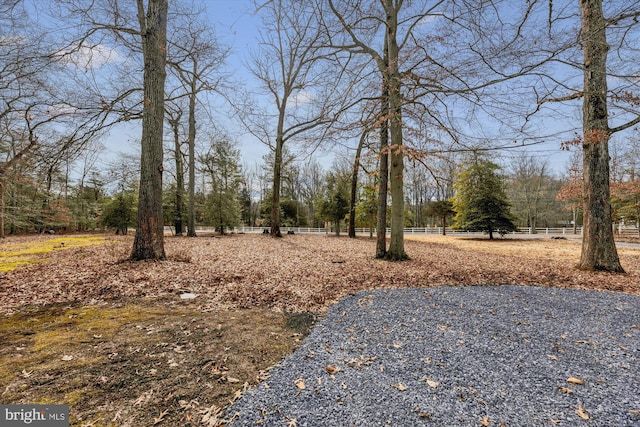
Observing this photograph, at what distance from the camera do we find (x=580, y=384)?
2.25 m

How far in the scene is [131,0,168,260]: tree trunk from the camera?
623cm

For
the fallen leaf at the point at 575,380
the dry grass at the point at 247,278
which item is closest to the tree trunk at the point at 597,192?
the dry grass at the point at 247,278

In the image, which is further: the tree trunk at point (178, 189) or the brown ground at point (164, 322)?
the tree trunk at point (178, 189)

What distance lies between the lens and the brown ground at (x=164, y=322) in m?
2.02

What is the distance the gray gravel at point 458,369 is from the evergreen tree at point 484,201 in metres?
16.9

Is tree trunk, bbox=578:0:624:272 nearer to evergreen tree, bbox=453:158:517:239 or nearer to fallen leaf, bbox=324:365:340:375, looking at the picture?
fallen leaf, bbox=324:365:340:375

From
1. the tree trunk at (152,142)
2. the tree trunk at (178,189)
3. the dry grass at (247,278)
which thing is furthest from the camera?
the tree trunk at (178,189)

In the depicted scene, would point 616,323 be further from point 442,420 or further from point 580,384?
point 442,420

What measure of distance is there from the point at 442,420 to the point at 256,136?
14966mm

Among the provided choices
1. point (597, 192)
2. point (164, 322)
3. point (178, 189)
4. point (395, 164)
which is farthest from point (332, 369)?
point (178, 189)

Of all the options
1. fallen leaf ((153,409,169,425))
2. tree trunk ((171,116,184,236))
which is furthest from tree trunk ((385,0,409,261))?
tree trunk ((171,116,184,236))

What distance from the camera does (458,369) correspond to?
97.4 inches

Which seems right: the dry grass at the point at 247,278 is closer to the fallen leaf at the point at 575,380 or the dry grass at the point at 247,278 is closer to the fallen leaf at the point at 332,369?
the fallen leaf at the point at 332,369

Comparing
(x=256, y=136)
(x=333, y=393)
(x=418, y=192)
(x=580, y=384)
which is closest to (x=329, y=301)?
(x=333, y=393)
